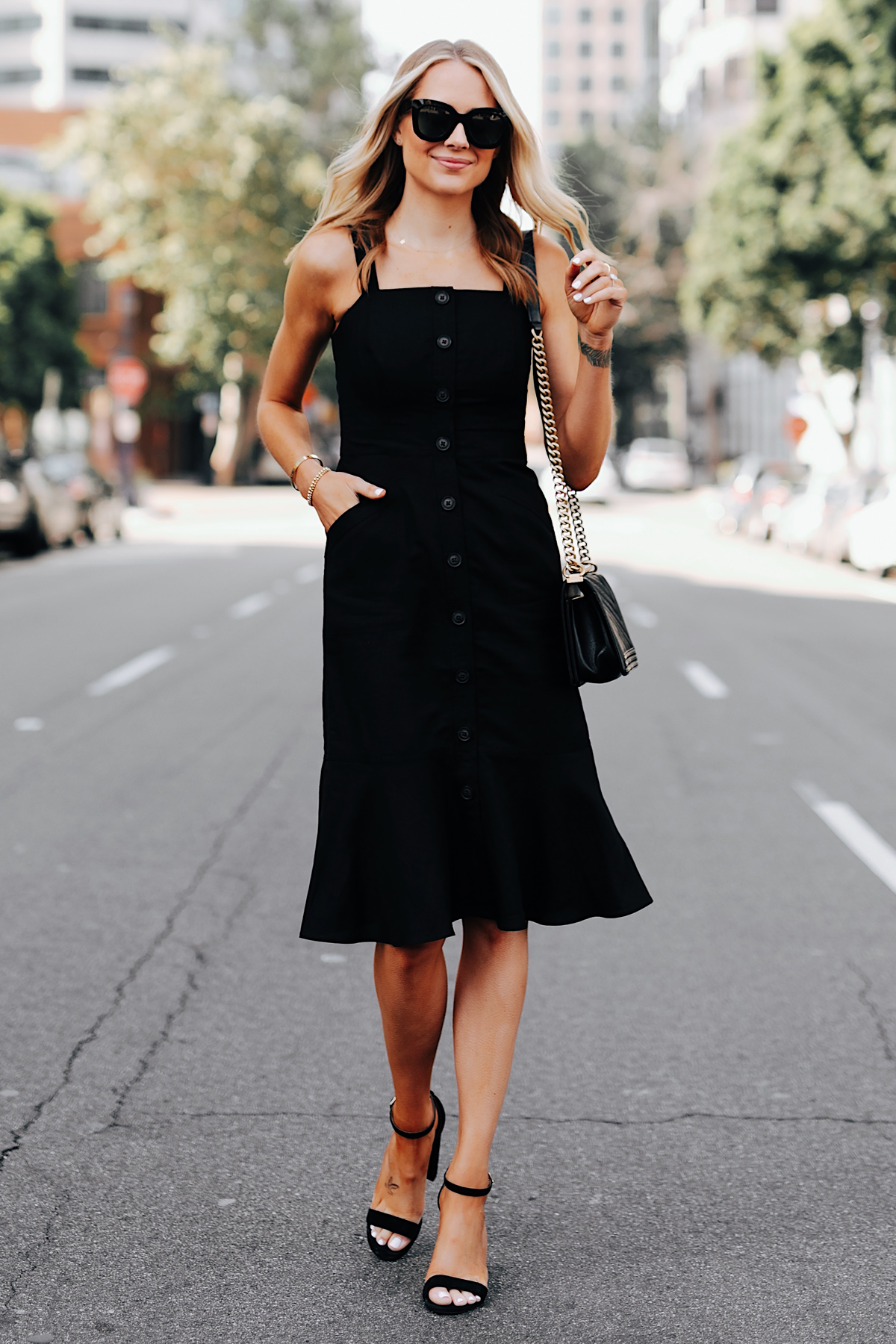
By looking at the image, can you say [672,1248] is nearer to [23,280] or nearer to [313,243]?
[313,243]

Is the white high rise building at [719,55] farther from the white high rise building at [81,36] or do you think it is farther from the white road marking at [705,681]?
the white road marking at [705,681]

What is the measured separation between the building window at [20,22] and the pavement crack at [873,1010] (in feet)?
334

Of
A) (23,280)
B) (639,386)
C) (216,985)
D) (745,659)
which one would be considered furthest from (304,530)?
(639,386)

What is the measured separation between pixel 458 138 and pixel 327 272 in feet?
1.07

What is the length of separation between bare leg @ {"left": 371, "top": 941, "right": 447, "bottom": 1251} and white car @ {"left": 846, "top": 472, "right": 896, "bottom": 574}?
18.2 meters

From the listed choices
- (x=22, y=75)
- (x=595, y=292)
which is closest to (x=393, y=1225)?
(x=595, y=292)

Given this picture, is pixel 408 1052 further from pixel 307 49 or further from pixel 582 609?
pixel 307 49

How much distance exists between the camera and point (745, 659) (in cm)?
1327

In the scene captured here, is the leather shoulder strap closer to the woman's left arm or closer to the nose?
the woman's left arm

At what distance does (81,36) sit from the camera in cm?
9594

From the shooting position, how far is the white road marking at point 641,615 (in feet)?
52.5

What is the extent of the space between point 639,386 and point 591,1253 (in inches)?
2551

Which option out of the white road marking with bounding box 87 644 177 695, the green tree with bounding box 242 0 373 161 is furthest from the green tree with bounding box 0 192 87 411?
the white road marking with bounding box 87 644 177 695

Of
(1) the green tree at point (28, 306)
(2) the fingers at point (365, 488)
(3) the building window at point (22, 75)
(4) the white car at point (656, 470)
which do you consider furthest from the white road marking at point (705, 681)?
(3) the building window at point (22, 75)
